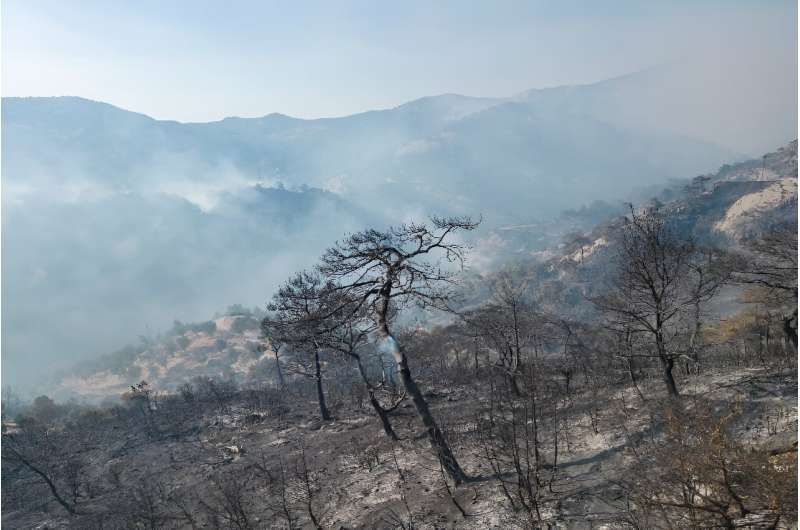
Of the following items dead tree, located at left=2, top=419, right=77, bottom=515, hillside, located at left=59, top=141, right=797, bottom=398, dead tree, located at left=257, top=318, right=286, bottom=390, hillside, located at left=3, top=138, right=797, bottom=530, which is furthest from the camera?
hillside, located at left=59, top=141, right=797, bottom=398

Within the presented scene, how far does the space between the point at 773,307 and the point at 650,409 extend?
24.0 meters

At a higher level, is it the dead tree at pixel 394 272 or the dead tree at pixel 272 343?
the dead tree at pixel 394 272

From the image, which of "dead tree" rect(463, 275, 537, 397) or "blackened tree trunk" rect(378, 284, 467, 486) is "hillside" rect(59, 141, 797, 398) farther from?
"blackened tree trunk" rect(378, 284, 467, 486)

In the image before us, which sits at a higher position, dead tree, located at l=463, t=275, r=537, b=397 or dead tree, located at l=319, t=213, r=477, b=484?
dead tree, located at l=319, t=213, r=477, b=484

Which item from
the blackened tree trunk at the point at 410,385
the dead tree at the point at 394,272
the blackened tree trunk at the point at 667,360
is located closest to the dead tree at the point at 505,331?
the dead tree at the point at 394,272

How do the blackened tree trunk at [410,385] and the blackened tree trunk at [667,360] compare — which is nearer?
the blackened tree trunk at [410,385]

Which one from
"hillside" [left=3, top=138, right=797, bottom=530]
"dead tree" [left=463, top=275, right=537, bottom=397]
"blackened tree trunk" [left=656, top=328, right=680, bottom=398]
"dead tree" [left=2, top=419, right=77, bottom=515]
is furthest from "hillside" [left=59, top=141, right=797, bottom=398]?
"blackened tree trunk" [left=656, top=328, right=680, bottom=398]

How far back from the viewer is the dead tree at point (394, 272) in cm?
778

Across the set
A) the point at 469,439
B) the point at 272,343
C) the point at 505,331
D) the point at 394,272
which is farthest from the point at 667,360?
the point at 272,343

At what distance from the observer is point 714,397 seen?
1090 centimetres

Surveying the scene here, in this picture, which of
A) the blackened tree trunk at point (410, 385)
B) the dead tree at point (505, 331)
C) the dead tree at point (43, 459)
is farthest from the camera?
the dead tree at point (43, 459)

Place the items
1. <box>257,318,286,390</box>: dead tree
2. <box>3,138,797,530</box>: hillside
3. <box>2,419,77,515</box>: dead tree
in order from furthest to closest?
<box>2,419,77,515</box>: dead tree < <box>257,318,286,390</box>: dead tree < <box>3,138,797,530</box>: hillside

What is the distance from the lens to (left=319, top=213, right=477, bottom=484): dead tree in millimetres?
7777

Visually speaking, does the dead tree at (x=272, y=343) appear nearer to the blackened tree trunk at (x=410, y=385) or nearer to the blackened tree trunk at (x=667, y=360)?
the blackened tree trunk at (x=410, y=385)
